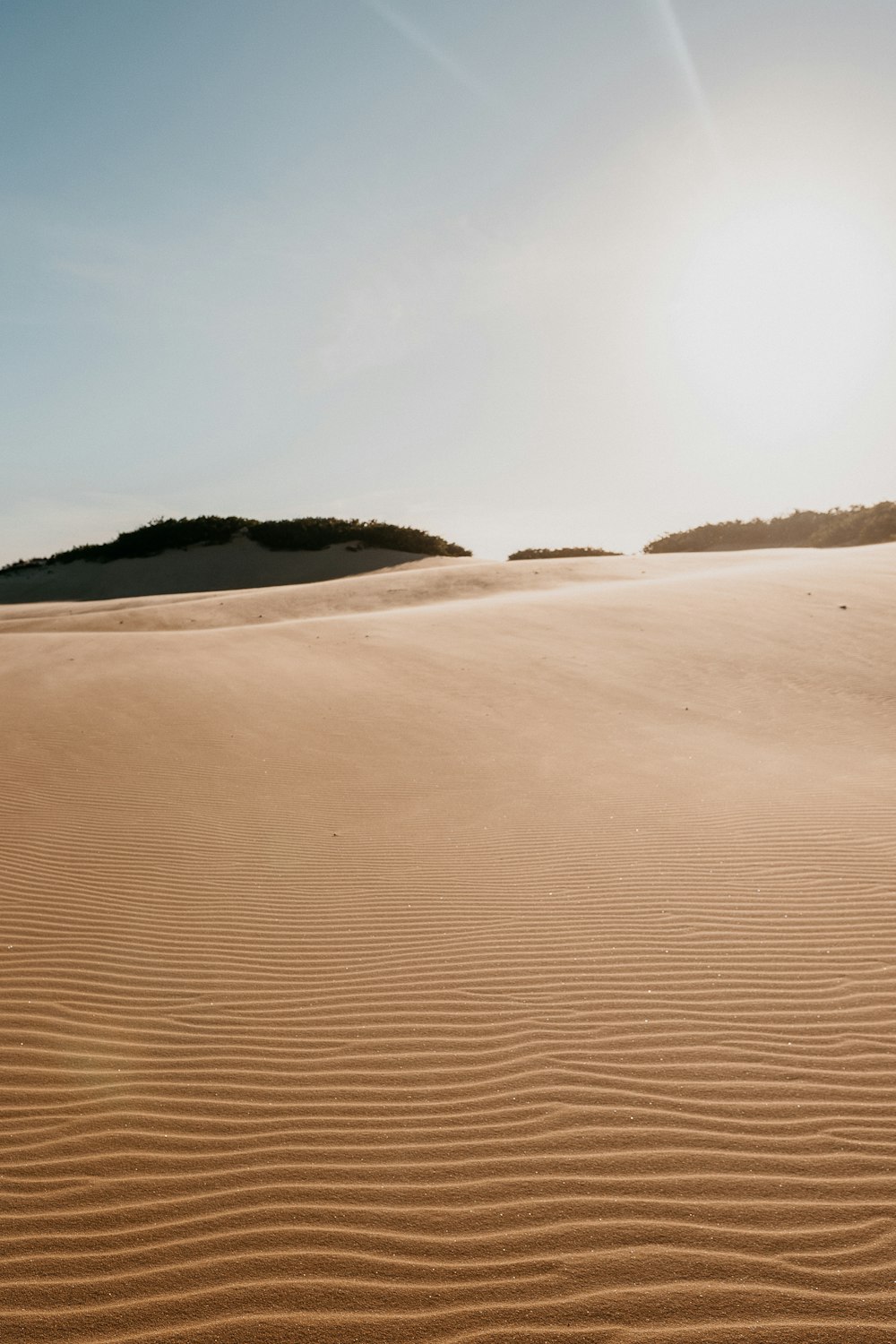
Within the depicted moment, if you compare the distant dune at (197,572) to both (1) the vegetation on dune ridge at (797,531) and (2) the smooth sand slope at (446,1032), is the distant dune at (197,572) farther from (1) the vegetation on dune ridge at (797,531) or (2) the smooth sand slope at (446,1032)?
(2) the smooth sand slope at (446,1032)

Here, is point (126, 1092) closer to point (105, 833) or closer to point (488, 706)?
point (105, 833)

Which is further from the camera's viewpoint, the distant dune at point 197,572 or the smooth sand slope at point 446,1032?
the distant dune at point 197,572

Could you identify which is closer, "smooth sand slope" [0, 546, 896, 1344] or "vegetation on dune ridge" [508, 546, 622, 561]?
"smooth sand slope" [0, 546, 896, 1344]

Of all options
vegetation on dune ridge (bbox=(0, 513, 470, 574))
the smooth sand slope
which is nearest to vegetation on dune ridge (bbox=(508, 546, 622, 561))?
vegetation on dune ridge (bbox=(0, 513, 470, 574))

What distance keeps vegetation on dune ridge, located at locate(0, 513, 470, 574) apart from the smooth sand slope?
28207 millimetres

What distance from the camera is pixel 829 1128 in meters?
3.34

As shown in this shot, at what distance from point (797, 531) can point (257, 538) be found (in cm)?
2642

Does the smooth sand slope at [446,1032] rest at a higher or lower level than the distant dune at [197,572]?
lower

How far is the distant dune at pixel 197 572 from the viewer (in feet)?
119

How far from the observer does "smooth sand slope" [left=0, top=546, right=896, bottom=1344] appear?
2.62 metres

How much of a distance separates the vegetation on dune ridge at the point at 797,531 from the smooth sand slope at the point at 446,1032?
26664mm

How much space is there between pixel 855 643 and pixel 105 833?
1244 centimetres

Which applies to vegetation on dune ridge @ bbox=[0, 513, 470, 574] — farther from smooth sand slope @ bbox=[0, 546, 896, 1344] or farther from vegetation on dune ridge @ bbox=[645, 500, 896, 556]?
smooth sand slope @ bbox=[0, 546, 896, 1344]

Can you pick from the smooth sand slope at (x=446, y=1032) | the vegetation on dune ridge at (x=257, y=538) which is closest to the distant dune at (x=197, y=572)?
the vegetation on dune ridge at (x=257, y=538)
